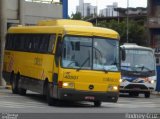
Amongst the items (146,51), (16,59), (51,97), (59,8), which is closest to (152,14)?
(59,8)

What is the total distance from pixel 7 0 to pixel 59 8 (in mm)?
4583

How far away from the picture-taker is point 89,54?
20.8m

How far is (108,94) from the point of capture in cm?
2083

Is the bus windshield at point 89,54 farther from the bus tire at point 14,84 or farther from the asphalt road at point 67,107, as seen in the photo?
the bus tire at point 14,84

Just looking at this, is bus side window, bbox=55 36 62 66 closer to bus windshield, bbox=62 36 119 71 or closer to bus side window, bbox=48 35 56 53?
bus windshield, bbox=62 36 119 71

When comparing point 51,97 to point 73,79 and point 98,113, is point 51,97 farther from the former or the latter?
point 98,113

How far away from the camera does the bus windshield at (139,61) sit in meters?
30.6

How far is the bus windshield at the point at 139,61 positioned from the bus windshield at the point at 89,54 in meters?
9.38

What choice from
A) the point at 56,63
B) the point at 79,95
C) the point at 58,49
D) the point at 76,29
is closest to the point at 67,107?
the point at 79,95

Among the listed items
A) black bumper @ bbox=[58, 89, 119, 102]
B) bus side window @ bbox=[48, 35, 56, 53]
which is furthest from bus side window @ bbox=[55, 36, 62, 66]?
black bumper @ bbox=[58, 89, 119, 102]

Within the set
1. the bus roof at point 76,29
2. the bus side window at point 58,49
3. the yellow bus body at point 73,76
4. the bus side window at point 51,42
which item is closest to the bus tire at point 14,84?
the yellow bus body at point 73,76

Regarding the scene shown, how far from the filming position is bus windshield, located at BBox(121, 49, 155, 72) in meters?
30.6

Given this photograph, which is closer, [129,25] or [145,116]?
[145,116]

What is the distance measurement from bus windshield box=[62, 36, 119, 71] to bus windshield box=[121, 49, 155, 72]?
9382 millimetres
